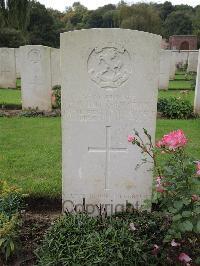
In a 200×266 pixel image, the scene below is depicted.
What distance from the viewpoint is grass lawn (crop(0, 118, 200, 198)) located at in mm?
4867

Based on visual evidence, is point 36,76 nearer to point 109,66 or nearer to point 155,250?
point 109,66

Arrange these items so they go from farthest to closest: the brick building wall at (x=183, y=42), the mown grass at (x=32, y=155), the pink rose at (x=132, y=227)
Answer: the brick building wall at (x=183, y=42) → the mown grass at (x=32, y=155) → the pink rose at (x=132, y=227)

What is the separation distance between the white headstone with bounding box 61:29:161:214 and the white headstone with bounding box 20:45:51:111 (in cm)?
679

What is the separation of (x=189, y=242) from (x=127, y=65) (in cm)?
156

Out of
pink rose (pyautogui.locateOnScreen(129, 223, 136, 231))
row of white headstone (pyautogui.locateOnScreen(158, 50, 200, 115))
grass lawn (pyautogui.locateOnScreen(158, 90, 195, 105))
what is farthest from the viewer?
grass lawn (pyautogui.locateOnScreen(158, 90, 195, 105))

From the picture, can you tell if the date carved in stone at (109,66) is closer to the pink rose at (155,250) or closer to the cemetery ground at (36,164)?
the cemetery ground at (36,164)

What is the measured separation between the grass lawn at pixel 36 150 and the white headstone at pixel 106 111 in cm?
99

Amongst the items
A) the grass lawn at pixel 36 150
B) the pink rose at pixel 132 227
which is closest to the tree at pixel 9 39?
the grass lawn at pixel 36 150

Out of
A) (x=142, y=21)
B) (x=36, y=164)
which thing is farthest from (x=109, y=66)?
(x=142, y=21)

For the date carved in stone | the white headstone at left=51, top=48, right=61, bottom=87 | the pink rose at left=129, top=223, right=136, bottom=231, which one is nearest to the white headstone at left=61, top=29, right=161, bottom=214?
the date carved in stone

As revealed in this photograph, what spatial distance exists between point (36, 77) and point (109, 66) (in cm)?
697

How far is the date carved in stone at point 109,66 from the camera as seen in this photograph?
338cm

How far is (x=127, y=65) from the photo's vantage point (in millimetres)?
3393

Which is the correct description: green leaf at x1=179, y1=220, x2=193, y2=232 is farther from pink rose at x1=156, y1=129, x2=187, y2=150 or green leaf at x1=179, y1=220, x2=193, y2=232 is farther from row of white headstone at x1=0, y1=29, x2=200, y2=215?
row of white headstone at x1=0, y1=29, x2=200, y2=215
